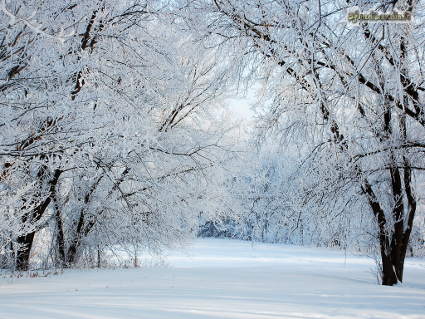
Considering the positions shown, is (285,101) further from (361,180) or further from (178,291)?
(178,291)

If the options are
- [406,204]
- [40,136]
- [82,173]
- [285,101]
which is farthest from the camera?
[82,173]

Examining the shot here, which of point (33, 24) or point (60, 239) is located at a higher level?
point (33, 24)

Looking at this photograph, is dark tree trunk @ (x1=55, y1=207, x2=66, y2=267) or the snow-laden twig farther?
dark tree trunk @ (x1=55, y1=207, x2=66, y2=267)

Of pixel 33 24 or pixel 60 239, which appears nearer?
pixel 33 24

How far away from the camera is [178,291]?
5980 mm

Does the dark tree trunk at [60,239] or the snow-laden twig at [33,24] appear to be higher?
the snow-laden twig at [33,24]

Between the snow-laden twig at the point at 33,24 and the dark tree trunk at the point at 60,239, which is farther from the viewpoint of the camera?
the dark tree trunk at the point at 60,239

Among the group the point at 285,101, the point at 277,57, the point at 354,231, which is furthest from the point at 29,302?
the point at 354,231

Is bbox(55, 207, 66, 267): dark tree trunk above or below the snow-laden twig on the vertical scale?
below

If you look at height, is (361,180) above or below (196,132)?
below

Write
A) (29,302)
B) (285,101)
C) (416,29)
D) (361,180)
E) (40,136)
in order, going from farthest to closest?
(361,180) → (285,101) → (40,136) → (416,29) → (29,302)

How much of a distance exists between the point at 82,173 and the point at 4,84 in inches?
218

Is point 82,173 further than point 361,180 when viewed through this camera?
Yes

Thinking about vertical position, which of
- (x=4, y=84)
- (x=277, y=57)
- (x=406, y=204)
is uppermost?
(x=277, y=57)
